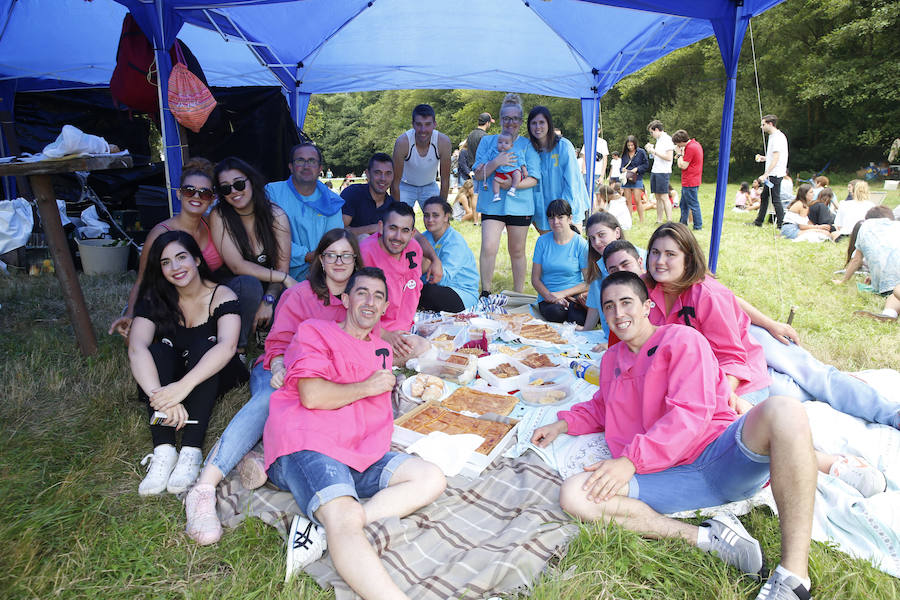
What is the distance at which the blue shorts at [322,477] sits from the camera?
2057mm

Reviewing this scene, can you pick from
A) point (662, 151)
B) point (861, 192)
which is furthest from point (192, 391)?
point (662, 151)

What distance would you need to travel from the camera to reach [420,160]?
6008mm

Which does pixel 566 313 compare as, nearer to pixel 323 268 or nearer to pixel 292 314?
pixel 323 268

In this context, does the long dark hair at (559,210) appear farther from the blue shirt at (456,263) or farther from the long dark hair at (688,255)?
the long dark hair at (688,255)

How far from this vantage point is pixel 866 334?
4.43 metres

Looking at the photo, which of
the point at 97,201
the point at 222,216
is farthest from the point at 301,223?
the point at 97,201

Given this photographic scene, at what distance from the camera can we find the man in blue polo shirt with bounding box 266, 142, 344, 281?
15.0 feet

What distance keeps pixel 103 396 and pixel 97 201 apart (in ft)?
17.7

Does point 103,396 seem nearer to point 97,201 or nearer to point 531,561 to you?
point 531,561

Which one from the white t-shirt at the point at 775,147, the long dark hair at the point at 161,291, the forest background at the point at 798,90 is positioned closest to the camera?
the long dark hair at the point at 161,291

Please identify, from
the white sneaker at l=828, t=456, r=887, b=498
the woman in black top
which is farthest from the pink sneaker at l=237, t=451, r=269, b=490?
the woman in black top

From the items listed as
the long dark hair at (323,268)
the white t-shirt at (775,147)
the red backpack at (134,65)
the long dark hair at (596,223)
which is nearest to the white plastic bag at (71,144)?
the red backpack at (134,65)

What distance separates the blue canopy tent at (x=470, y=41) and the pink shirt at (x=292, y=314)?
2138mm

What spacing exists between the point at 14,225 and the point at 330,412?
18.4ft
